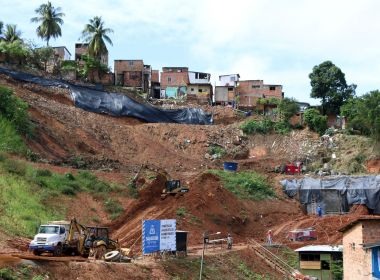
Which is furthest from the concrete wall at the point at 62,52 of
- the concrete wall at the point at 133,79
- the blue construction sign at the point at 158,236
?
the blue construction sign at the point at 158,236

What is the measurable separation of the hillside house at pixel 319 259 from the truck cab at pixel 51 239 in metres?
14.9

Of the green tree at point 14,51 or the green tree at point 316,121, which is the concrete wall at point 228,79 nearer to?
the green tree at point 316,121

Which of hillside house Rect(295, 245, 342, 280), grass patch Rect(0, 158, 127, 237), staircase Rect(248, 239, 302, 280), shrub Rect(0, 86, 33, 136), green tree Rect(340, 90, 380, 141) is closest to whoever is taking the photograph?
grass patch Rect(0, 158, 127, 237)

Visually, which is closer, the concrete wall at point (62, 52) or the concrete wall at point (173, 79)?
the concrete wall at point (173, 79)

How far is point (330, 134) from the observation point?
216ft

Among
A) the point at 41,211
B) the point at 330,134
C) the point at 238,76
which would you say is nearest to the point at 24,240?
the point at 41,211

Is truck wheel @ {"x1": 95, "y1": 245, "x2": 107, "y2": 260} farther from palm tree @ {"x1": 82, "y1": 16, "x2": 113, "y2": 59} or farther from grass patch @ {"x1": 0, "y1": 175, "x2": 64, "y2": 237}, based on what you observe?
palm tree @ {"x1": 82, "y1": 16, "x2": 113, "y2": 59}

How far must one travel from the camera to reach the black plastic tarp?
6266cm

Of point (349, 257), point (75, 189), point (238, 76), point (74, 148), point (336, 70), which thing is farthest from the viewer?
point (238, 76)

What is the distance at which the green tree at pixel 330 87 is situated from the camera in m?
75.6

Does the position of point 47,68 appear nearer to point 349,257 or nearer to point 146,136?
point 146,136

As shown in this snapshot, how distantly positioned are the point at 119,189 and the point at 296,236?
1370 cm

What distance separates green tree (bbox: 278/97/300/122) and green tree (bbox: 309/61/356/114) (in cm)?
837

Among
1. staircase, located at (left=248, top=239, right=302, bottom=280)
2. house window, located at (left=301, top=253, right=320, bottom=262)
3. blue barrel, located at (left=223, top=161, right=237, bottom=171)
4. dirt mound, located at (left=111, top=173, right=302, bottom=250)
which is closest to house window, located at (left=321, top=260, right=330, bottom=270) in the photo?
house window, located at (left=301, top=253, right=320, bottom=262)
